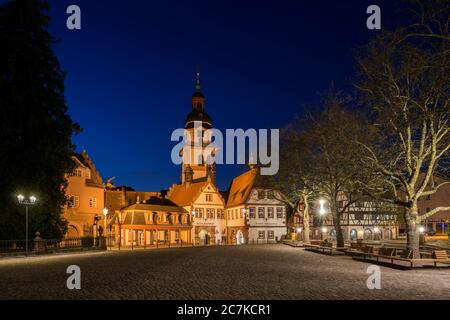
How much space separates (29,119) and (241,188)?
4618 centimetres

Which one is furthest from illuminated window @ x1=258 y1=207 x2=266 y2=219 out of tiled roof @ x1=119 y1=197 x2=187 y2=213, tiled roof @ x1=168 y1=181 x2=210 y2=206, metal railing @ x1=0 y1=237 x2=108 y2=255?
metal railing @ x1=0 y1=237 x2=108 y2=255

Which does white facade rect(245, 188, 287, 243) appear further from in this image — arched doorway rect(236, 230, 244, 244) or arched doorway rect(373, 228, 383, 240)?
arched doorway rect(373, 228, 383, 240)

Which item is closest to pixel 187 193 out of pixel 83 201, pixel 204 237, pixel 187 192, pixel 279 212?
pixel 187 192

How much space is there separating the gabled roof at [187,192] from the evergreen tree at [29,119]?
38.6 metres

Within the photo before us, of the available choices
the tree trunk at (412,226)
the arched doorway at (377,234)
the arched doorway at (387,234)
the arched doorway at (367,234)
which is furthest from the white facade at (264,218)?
the tree trunk at (412,226)

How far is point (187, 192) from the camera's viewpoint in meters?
84.1

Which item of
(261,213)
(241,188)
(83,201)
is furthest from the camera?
(241,188)

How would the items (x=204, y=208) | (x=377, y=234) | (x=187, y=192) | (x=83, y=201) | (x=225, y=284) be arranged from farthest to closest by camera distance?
1. (x=187, y=192)
2. (x=377, y=234)
3. (x=204, y=208)
4. (x=83, y=201)
5. (x=225, y=284)

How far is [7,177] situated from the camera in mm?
35562

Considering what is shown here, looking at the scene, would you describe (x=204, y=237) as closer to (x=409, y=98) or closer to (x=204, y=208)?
(x=204, y=208)

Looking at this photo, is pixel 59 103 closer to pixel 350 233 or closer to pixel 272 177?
pixel 272 177

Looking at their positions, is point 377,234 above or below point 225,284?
below
